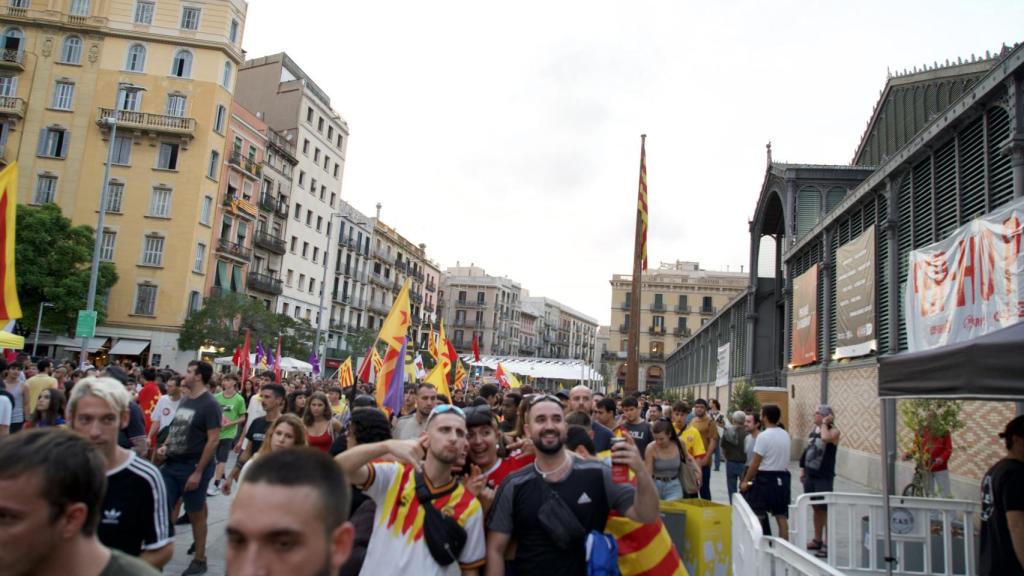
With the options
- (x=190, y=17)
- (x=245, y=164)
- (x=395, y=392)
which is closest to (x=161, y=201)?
(x=245, y=164)

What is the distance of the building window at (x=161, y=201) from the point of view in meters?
40.7

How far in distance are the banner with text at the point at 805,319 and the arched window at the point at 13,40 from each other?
140ft

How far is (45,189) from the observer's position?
39875mm

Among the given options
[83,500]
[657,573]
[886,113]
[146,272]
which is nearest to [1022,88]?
[657,573]

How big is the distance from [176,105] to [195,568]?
1596 inches

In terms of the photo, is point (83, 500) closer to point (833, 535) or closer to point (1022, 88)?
point (833, 535)

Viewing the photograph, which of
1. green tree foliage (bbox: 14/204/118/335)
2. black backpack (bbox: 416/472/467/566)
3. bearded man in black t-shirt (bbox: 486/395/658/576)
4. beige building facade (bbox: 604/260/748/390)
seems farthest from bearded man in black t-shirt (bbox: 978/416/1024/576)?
beige building facade (bbox: 604/260/748/390)

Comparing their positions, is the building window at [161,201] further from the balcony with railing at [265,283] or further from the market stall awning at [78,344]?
the market stall awning at [78,344]

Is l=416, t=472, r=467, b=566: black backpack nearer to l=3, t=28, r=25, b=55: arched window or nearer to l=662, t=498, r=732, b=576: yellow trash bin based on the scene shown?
l=662, t=498, r=732, b=576: yellow trash bin

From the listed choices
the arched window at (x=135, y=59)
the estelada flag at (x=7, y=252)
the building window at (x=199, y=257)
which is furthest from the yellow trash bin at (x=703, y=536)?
the arched window at (x=135, y=59)

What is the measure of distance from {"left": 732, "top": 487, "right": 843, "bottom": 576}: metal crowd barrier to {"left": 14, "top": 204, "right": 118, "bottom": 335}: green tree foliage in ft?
117

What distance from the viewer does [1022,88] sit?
1030cm

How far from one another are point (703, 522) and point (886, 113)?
80.7ft

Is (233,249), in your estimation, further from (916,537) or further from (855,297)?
(916,537)
